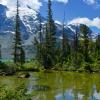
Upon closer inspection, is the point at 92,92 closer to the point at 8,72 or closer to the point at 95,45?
the point at 8,72

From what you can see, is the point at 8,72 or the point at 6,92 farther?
the point at 8,72

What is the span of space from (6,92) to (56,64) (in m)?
57.9

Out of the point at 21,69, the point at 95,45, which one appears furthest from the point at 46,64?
the point at 95,45

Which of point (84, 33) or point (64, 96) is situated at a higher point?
point (84, 33)

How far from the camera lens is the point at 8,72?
55906 mm

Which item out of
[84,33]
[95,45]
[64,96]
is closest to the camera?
[64,96]

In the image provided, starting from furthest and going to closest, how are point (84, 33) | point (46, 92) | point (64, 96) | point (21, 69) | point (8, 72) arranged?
point (84, 33)
point (21, 69)
point (8, 72)
point (46, 92)
point (64, 96)

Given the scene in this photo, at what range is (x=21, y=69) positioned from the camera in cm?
6688

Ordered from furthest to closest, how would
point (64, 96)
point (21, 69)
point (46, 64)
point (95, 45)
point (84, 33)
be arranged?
point (95, 45) < point (84, 33) < point (46, 64) < point (21, 69) < point (64, 96)

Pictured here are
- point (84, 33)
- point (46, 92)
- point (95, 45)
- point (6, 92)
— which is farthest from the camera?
point (95, 45)

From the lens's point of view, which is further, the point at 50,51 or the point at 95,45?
the point at 95,45

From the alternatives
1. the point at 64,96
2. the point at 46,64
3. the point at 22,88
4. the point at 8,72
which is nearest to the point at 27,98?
the point at 22,88

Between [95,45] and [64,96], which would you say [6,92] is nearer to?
[64,96]

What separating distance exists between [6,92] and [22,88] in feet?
4.95
